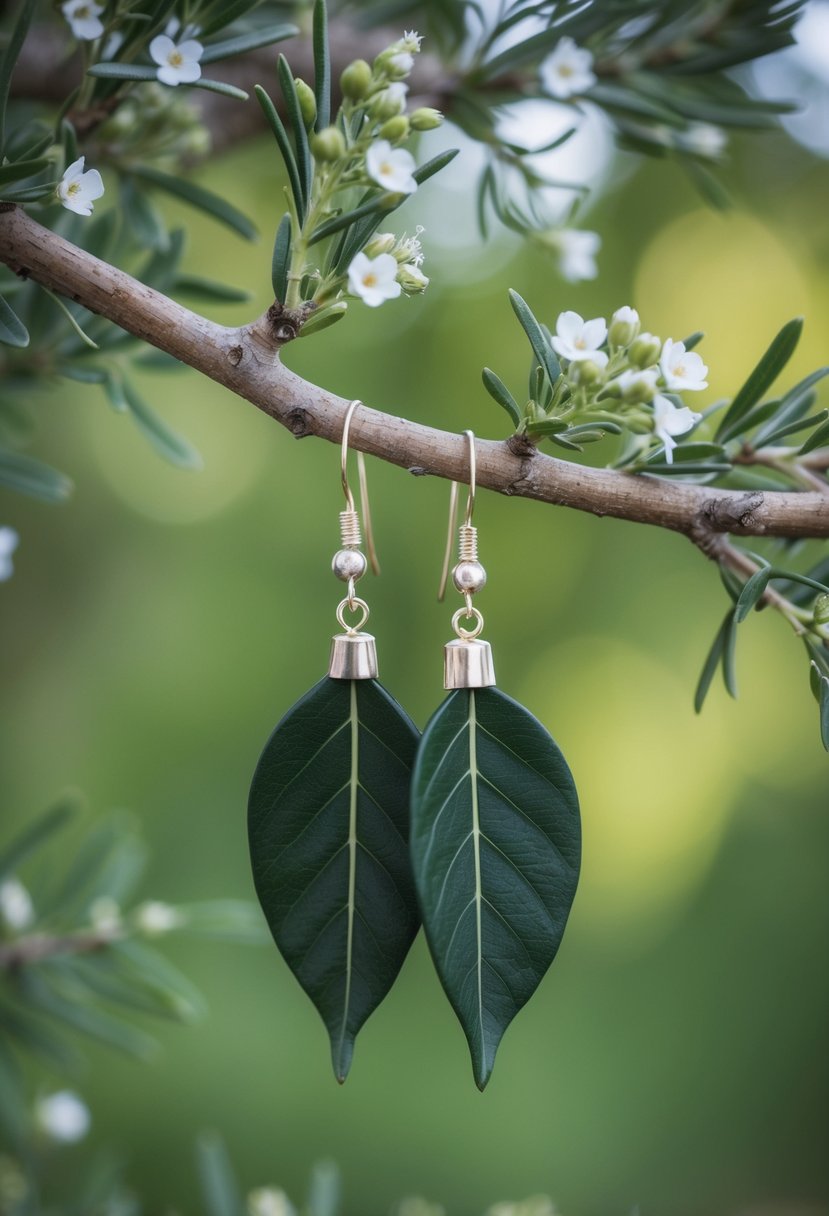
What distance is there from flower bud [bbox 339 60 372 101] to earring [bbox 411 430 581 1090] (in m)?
0.18

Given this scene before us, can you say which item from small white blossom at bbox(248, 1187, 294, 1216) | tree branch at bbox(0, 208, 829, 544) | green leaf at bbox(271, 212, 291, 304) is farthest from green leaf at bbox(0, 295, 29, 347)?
small white blossom at bbox(248, 1187, 294, 1216)

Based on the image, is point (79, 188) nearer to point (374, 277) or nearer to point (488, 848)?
point (374, 277)

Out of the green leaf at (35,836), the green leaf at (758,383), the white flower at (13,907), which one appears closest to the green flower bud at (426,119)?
the green leaf at (758,383)

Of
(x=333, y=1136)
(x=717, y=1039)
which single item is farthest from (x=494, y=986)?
(x=717, y=1039)

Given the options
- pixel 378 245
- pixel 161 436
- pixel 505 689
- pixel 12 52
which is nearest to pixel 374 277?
pixel 378 245

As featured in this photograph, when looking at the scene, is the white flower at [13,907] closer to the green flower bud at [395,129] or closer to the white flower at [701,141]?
the green flower bud at [395,129]

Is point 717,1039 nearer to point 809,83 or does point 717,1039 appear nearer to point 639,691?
point 639,691

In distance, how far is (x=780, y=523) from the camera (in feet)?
1.72

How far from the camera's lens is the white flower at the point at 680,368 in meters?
0.49

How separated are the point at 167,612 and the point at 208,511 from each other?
276mm

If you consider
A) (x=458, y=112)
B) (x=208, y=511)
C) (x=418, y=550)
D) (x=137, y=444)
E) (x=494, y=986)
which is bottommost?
(x=494, y=986)

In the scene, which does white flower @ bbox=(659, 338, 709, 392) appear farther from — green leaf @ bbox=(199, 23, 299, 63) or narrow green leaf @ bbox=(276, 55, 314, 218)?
green leaf @ bbox=(199, 23, 299, 63)

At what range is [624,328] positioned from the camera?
1.61ft

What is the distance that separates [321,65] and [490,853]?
0.42 metres
